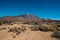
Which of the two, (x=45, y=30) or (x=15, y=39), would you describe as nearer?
(x=15, y=39)

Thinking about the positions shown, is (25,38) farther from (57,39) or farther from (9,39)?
(57,39)

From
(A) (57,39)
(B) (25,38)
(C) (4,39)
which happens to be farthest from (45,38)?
(C) (4,39)

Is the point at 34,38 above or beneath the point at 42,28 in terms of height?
beneath

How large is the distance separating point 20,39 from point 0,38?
10.8 feet

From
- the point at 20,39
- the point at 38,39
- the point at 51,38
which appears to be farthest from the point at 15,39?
the point at 51,38

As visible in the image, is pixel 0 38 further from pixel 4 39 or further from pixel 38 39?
pixel 38 39

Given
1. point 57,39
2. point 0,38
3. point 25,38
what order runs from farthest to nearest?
point 0,38
point 25,38
point 57,39

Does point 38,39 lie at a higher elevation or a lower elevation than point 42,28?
lower

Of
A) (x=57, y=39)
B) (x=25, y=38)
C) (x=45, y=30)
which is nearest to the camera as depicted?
(x=57, y=39)

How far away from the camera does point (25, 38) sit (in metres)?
15.3

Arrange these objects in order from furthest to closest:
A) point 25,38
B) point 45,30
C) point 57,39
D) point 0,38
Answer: point 45,30, point 0,38, point 25,38, point 57,39

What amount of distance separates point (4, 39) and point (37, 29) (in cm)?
579

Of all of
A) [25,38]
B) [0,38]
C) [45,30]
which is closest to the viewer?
[25,38]

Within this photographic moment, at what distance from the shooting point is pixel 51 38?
46.1 feet
